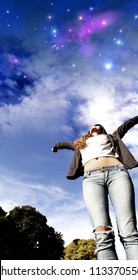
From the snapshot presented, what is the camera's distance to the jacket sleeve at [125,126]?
667 cm

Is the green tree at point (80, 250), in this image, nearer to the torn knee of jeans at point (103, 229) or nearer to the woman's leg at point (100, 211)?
the woman's leg at point (100, 211)

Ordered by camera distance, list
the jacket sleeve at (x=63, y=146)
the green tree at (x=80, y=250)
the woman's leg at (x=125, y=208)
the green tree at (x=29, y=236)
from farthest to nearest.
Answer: the green tree at (x=80, y=250) < the green tree at (x=29, y=236) < the jacket sleeve at (x=63, y=146) < the woman's leg at (x=125, y=208)

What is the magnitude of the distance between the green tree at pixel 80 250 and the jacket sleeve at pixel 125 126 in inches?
3266

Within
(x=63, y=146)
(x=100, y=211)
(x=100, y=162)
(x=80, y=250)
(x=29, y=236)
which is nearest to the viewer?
(x=100, y=211)

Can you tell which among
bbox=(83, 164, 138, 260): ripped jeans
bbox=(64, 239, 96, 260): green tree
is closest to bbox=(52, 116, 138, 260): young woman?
Answer: bbox=(83, 164, 138, 260): ripped jeans

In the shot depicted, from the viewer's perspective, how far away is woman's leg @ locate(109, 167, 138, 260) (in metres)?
5.19

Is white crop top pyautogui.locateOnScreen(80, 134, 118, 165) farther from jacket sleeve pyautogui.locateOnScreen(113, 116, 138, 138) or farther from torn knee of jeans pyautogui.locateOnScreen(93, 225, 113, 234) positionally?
torn knee of jeans pyautogui.locateOnScreen(93, 225, 113, 234)

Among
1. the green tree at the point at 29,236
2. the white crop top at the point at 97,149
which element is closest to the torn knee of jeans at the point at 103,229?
the white crop top at the point at 97,149

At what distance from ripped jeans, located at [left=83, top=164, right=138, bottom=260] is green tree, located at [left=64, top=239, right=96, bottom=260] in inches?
3289

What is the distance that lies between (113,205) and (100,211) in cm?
21

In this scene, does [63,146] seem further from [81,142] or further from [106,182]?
[106,182]

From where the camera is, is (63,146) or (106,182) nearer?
(106,182)

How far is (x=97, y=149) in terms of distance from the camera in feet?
21.0

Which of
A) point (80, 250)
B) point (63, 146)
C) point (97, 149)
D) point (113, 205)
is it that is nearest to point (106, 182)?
point (113, 205)
